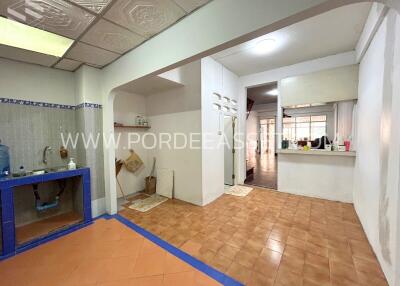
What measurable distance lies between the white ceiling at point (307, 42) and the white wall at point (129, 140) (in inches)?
83.2

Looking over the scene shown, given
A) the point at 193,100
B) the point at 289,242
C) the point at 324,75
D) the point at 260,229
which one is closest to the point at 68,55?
the point at 193,100

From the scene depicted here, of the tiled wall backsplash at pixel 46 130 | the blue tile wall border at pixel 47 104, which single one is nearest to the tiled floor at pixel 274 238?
the tiled wall backsplash at pixel 46 130

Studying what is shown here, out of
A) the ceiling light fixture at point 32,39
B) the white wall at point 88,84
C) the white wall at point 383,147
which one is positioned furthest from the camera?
the white wall at point 88,84

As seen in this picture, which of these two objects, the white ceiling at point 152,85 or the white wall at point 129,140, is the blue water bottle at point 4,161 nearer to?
the white wall at point 129,140

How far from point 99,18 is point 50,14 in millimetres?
439

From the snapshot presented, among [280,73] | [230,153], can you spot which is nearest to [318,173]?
[230,153]

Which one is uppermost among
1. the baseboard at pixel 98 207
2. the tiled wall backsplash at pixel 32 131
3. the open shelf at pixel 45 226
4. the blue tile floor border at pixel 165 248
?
the tiled wall backsplash at pixel 32 131

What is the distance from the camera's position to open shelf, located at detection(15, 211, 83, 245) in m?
2.27

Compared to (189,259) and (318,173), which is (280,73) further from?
(189,259)

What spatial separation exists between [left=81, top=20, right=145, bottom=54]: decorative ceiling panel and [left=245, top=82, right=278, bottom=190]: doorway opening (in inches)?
167

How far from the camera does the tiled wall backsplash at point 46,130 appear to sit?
244cm

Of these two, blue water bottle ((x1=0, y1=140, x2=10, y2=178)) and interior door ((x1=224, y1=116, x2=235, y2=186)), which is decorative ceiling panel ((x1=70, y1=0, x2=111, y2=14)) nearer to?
blue water bottle ((x1=0, y1=140, x2=10, y2=178))

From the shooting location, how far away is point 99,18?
5.64ft

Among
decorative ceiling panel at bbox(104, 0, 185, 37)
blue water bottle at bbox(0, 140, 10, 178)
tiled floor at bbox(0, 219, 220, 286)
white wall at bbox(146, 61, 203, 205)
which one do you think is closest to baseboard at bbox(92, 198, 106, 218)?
tiled floor at bbox(0, 219, 220, 286)
